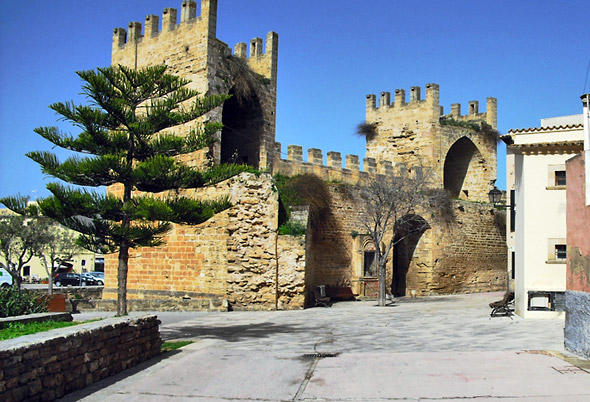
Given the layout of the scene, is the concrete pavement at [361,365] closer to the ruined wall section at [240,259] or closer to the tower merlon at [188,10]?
the ruined wall section at [240,259]

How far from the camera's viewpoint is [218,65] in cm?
1930

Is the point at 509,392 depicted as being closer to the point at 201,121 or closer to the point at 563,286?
the point at 563,286

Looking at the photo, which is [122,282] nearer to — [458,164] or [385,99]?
[385,99]

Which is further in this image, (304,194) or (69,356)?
(304,194)

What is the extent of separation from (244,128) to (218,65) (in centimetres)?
285

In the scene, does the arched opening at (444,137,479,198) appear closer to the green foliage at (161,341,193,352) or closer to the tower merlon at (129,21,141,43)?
the tower merlon at (129,21,141,43)

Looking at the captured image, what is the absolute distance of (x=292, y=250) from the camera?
18.2 metres

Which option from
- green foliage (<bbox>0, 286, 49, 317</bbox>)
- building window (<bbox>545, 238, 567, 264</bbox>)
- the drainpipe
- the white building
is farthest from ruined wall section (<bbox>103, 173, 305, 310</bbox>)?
the drainpipe

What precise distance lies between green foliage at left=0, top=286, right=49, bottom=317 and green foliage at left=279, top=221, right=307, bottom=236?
9.36 m

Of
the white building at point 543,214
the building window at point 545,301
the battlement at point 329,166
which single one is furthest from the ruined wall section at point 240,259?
the building window at point 545,301

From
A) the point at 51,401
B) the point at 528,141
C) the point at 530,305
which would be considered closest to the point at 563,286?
the point at 530,305

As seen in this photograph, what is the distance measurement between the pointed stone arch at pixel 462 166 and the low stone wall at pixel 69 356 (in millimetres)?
23377

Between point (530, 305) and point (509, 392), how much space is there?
8.54m

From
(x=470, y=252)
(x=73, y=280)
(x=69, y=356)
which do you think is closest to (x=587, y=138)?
(x=69, y=356)
